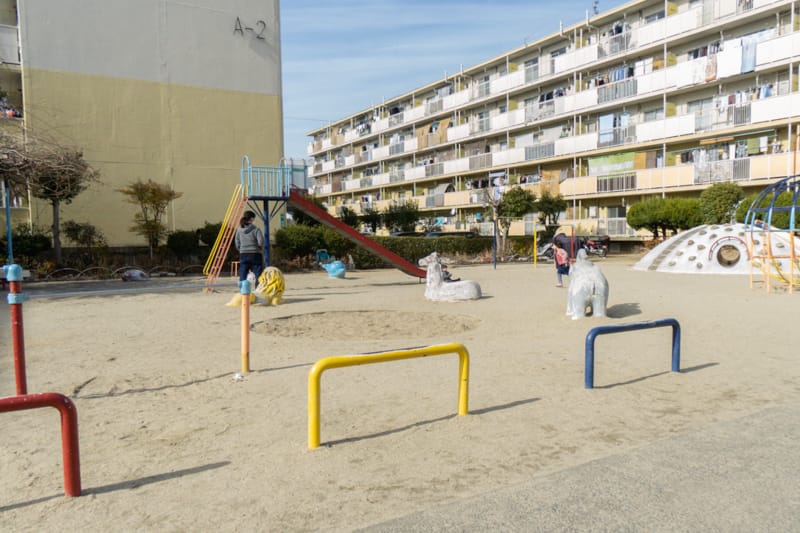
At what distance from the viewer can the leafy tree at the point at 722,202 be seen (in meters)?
26.4

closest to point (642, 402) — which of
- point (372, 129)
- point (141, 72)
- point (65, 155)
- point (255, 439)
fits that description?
point (255, 439)

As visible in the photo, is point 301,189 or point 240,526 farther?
point 301,189

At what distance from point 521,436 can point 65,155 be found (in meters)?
14.7

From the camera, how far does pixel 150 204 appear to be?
70.3ft

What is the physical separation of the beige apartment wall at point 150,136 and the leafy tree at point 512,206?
12882 mm

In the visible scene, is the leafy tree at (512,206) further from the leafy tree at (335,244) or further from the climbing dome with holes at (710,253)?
the climbing dome with holes at (710,253)

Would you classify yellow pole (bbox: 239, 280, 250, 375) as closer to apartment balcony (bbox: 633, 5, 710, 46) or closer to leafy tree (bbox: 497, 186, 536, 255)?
leafy tree (bbox: 497, 186, 536, 255)

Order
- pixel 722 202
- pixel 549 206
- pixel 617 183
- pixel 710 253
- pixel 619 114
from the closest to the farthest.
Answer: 1. pixel 710 253
2. pixel 722 202
3. pixel 549 206
4. pixel 617 183
5. pixel 619 114

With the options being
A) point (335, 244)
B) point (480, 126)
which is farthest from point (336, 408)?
point (480, 126)

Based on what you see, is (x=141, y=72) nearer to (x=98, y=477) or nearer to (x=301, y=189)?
(x=301, y=189)

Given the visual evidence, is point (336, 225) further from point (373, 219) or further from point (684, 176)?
point (373, 219)

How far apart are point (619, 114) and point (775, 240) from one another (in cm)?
1842

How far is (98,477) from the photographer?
3.74 meters

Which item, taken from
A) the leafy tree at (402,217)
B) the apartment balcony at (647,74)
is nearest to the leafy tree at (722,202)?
the apartment balcony at (647,74)
